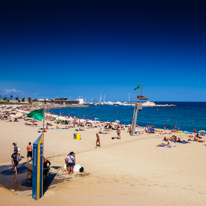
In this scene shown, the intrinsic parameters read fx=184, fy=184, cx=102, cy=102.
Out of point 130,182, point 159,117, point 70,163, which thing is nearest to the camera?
point 130,182

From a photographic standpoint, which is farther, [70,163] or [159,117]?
[159,117]

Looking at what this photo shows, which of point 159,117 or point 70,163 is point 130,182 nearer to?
point 70,163

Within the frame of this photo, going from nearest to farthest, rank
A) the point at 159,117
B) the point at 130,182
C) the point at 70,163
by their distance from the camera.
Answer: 1. the point at 130,182
2. the point at 70,163
3. the point at 159,117

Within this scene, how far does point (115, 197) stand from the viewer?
5949 mm

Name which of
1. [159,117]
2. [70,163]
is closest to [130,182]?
[70,163]

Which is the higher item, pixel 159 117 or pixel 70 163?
pixel 70 163

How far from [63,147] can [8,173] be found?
5.97 meters

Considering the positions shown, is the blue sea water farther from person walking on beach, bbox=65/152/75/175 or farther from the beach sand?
person walking on beach, bbox=65/152/75/175

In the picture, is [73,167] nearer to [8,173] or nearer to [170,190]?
[8,173]

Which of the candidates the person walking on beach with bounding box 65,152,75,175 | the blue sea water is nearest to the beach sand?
the person walking on beach with bounding box 65,152,75,175

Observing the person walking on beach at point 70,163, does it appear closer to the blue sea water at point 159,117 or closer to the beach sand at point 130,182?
the beach sand at point 130,182

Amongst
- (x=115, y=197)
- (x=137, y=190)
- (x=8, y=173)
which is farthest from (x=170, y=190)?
(x=8, y=173)

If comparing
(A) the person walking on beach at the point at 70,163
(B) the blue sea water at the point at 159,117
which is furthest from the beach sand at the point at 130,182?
(B) the blue sea water at the point at 159,117

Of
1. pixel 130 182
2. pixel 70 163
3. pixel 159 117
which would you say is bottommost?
pixel 159 117
